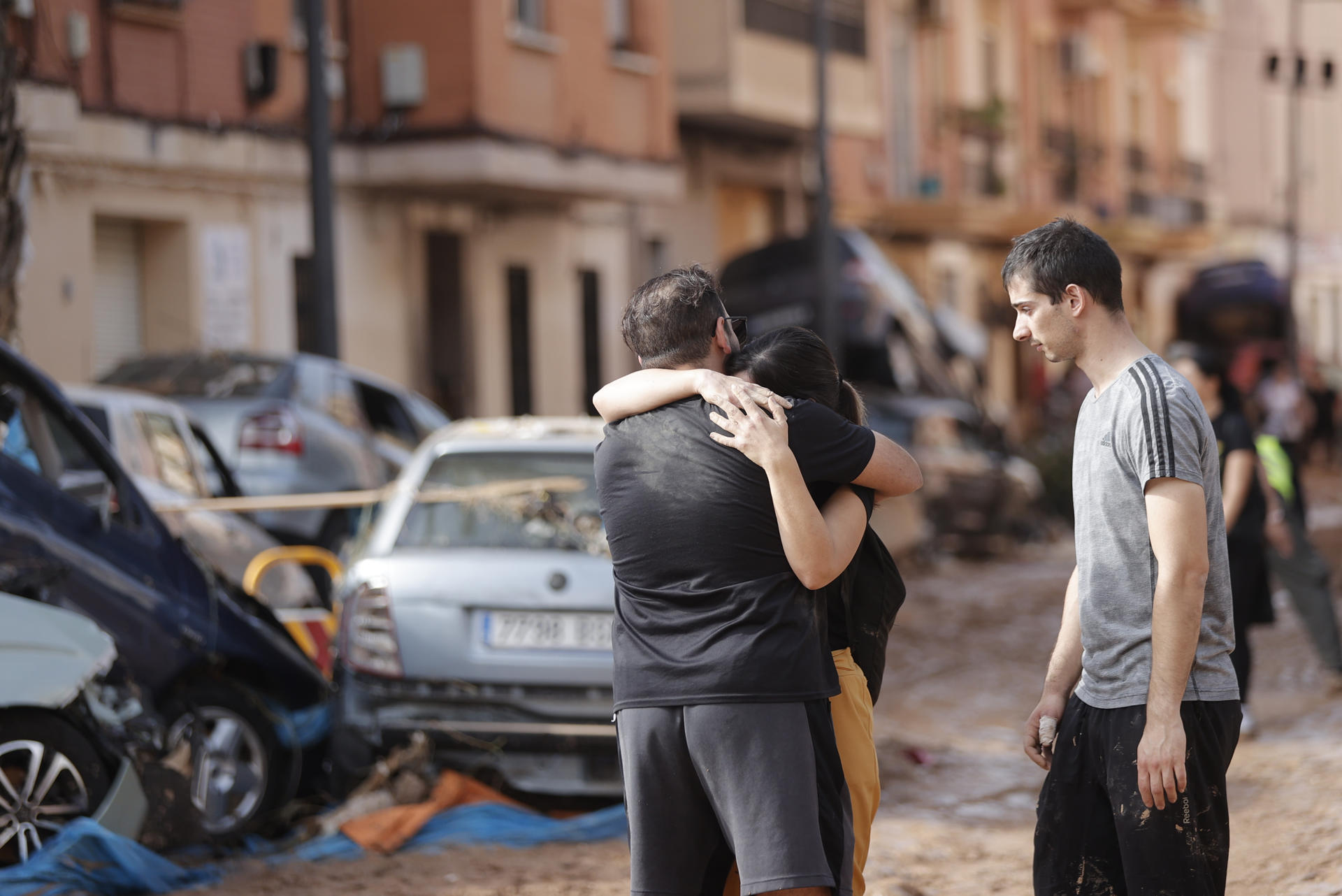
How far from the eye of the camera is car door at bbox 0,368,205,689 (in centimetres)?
621

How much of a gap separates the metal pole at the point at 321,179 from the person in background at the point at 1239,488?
21.6ft

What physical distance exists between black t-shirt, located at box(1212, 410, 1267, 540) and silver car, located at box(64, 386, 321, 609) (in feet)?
14.6

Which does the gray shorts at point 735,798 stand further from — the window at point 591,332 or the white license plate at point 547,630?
the window at point 591,332

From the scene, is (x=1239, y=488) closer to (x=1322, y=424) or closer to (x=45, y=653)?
(x=45, y=653)

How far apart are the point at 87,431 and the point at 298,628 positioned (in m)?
2.08

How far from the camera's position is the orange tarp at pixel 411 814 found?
6809mm

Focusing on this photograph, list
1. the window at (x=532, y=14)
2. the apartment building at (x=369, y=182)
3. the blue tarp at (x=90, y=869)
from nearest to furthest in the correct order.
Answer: the blue tarp at (x=90, y=869) < the apartment building at (x=369, y=182) < the window at (x=532, y=14)

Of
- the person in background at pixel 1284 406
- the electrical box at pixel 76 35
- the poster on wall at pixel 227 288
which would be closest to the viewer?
the electrical box at pixel 76 35

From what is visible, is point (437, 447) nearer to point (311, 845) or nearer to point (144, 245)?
point (311, 845)

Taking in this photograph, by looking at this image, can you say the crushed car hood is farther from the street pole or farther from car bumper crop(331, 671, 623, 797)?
the street pole

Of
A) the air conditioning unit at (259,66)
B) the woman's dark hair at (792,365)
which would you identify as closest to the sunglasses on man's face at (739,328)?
the woman's dark hair at (792,365)

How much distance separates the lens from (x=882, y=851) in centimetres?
697

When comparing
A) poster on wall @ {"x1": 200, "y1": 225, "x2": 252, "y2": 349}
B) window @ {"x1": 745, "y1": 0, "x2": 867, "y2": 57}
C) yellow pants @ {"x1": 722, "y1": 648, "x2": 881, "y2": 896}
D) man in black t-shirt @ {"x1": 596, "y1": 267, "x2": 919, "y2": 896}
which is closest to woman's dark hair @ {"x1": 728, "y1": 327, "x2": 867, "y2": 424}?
man in black t-shirt @ {"x1": 596, "y1": 267, "x2": 919, "y2": 896}

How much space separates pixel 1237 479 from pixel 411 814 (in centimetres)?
381
